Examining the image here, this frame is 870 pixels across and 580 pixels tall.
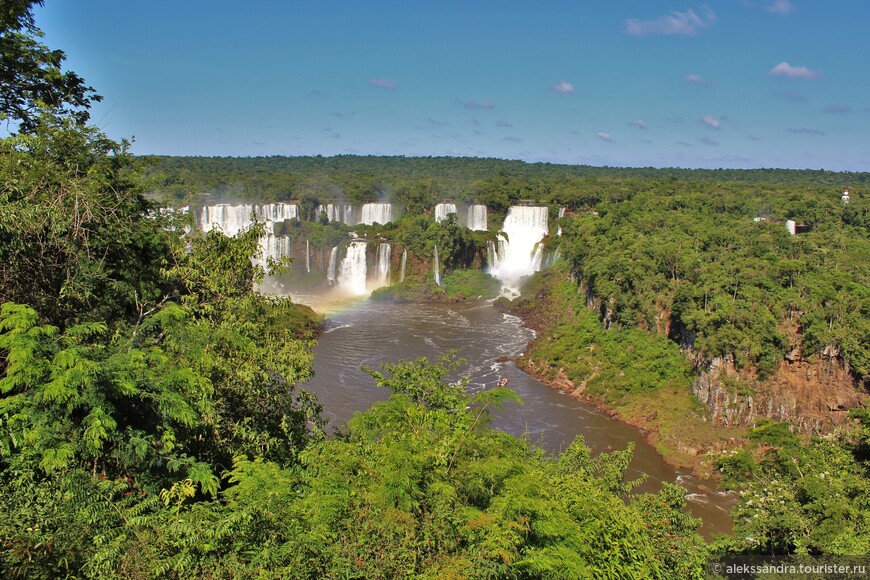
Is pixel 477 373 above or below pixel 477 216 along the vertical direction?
below

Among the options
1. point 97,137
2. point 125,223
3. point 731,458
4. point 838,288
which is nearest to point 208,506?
point 125,223

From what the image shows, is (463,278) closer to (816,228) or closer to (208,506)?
(816,228)

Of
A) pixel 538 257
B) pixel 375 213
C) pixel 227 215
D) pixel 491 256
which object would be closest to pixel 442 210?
pixel 375 213

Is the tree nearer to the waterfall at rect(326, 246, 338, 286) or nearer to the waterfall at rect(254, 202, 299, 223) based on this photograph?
the waterfall at rect(326, 246, 338, 286)

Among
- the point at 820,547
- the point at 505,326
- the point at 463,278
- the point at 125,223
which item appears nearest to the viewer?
the point at 125,223

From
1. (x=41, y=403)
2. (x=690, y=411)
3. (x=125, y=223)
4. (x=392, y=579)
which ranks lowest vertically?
(x=690, y=411)

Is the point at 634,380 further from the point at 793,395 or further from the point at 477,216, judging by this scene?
the point at 477,216

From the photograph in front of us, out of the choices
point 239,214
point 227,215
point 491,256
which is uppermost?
point 239,214
